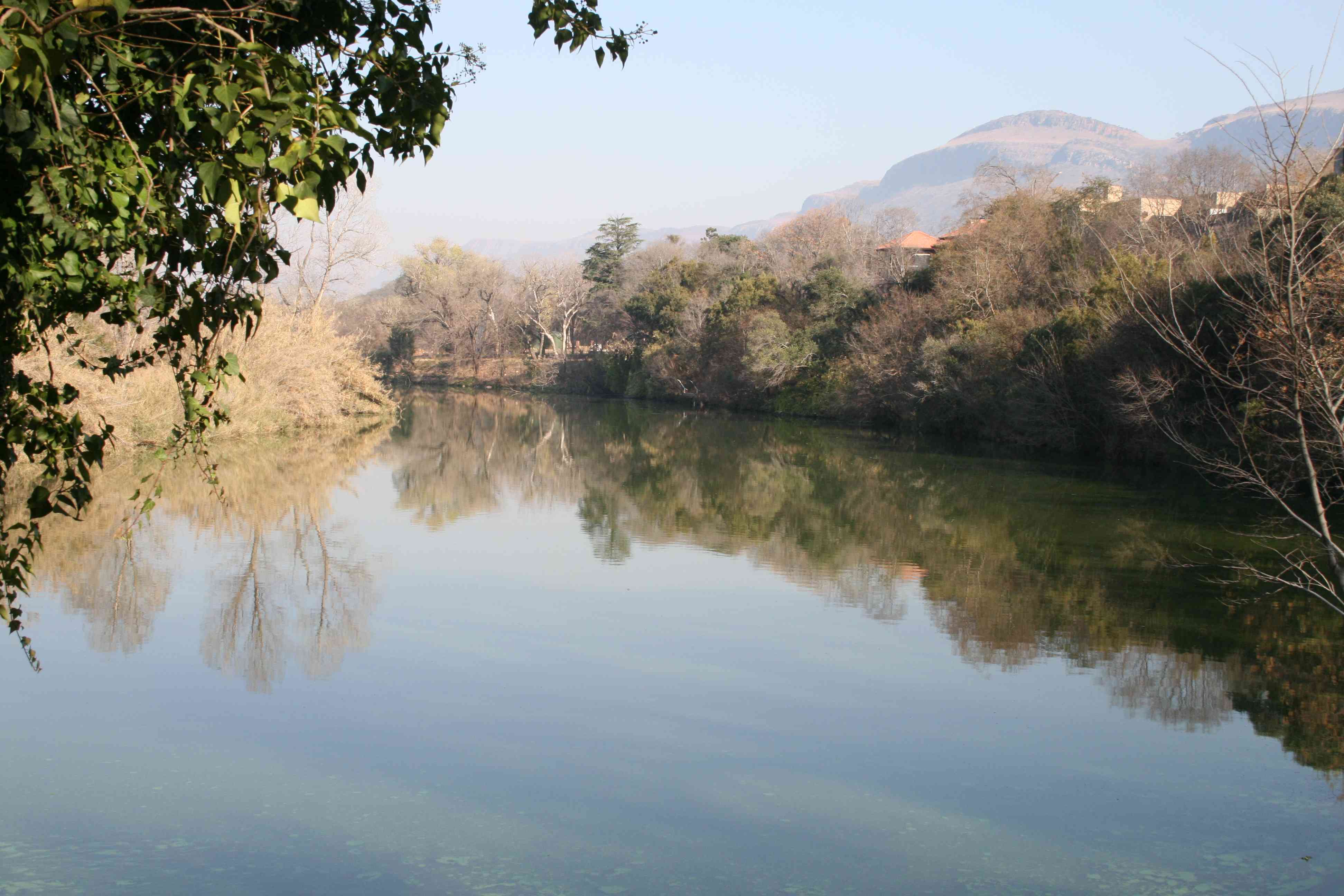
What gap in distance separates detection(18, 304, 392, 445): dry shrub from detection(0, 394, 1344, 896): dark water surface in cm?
209

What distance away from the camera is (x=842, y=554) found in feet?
47.7

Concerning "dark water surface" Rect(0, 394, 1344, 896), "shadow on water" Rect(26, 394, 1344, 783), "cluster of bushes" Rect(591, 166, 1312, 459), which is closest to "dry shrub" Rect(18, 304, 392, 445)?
"shadow on water" Rect(26, 394, 1344, 783)

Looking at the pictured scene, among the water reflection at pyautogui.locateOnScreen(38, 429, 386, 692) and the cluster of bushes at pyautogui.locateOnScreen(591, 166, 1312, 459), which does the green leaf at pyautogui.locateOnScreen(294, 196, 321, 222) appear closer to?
the water reflection at pyautogui.locateOnScreen(38, 429, 386, 692)

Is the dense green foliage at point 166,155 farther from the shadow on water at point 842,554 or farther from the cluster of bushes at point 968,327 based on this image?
A: the cluster of bushes at point 968,327

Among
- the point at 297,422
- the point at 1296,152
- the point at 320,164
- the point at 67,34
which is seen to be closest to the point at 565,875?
the point at 320,164

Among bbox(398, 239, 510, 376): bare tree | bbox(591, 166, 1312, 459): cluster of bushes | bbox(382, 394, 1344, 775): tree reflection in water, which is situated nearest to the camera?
bbox(382, 394, 1344, 775): tree reflection in water

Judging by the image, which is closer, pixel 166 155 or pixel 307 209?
pixel 307 209

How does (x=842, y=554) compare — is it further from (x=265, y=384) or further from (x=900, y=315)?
(x=900, y=315)

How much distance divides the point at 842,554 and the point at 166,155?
11986 millimetres

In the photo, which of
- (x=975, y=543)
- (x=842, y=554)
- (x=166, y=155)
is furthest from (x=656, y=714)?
(x=975, y=543)

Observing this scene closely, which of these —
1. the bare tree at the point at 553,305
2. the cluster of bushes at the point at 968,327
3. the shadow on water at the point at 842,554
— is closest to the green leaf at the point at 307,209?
the shadow on water at the point at 842,554

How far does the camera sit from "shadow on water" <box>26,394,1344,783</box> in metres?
9.33

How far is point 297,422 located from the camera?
29859 mm

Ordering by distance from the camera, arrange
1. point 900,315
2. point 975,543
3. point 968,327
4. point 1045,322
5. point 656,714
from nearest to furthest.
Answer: point 656,714
point 975,543
point 1045,322
point 968,327
point 900,315
